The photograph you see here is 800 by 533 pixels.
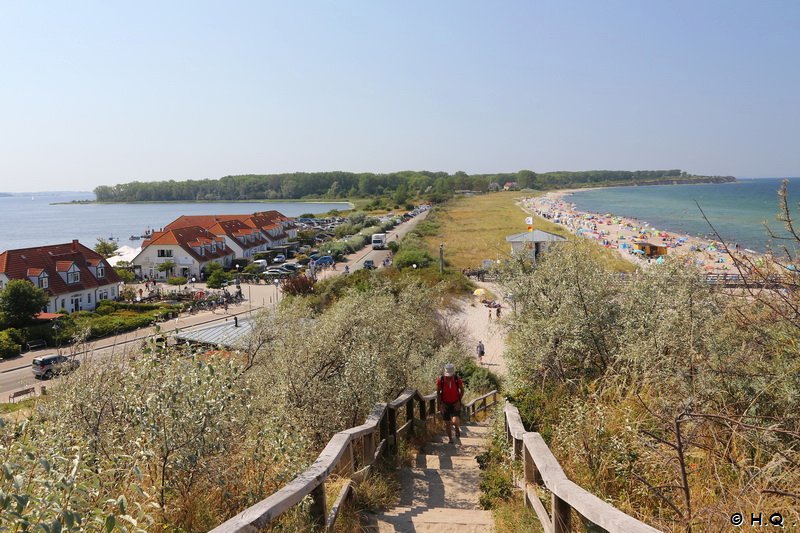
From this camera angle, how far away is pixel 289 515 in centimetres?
407

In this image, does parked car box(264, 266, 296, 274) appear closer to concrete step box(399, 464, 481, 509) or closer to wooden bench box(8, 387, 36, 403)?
wooden bench box(8, 387, 36, 403)

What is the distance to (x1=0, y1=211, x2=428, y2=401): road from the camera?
19456mm

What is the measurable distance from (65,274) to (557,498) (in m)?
41.3

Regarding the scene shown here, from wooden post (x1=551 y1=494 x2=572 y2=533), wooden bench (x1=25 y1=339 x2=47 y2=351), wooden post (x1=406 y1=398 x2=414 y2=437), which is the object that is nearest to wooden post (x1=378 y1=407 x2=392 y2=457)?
wooden post (x1=406 y1=398 x2=414 y2=437)

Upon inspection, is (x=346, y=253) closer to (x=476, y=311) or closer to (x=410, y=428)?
(x=476, y=311)

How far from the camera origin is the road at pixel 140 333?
63.8 feet

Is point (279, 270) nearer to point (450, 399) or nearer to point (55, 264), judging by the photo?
point (55, 264)

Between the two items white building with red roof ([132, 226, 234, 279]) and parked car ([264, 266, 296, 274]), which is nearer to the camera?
parked car ([264, 266, 296, 274])

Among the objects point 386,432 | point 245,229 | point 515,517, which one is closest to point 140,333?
point 386,432

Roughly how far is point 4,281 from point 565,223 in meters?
69.4

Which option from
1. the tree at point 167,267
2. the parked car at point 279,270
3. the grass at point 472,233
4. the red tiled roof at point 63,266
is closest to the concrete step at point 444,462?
the grass at point 472,233

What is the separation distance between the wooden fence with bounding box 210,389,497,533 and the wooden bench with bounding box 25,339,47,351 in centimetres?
2713

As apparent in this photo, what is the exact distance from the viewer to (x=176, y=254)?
161 ft

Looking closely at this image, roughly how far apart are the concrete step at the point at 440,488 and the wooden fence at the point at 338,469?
19.2 inches
